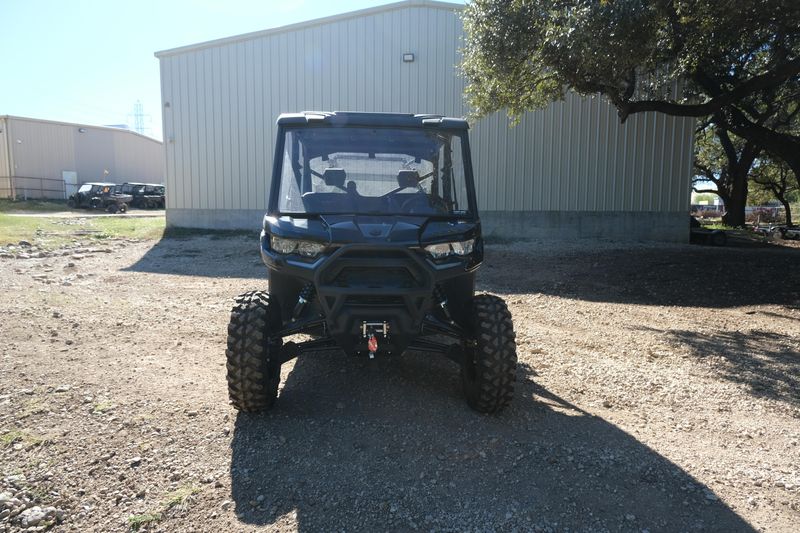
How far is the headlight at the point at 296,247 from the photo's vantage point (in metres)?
3.99

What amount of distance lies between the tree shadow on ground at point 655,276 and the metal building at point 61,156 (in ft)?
95.1

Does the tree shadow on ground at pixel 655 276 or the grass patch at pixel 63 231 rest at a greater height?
the grass patch at pixel 63 231

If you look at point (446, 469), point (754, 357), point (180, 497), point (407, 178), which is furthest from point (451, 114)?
point (180, 497)

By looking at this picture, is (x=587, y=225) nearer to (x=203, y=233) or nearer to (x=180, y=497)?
(x=203, y=233)

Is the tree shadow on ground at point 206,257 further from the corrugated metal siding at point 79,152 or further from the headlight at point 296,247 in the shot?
the corrugated metal siding at point 79,152

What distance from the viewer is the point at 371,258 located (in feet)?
12.7

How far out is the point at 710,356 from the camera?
6.30 metres

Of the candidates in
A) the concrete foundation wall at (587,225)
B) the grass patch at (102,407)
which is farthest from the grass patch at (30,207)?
the grass patch at (102,407)

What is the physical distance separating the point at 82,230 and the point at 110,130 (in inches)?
1171

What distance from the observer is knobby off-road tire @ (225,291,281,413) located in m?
4.06

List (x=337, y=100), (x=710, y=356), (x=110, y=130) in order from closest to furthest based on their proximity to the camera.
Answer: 1. (x=710, y=356)
2. (x=337, y=100)
3. (x=110, y=130)

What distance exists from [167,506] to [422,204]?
2776mm

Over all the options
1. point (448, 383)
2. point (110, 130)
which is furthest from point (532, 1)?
point (110, 130)

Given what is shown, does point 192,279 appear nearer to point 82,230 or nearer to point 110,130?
point 82,230
